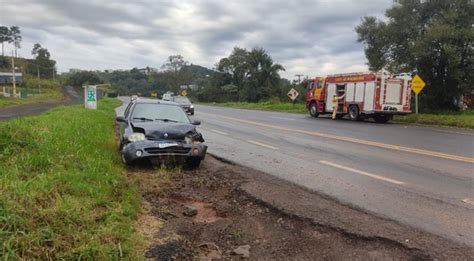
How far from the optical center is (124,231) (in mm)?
4770

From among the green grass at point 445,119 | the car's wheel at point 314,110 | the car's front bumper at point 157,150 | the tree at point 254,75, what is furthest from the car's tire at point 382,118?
the tree at point 254,75

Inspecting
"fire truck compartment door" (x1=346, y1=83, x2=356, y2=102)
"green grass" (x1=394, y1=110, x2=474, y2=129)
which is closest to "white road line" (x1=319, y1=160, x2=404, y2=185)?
"green grass" (x1=394, y1=110, x2=474, y2=129)

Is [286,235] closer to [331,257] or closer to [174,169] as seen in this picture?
[331,257]

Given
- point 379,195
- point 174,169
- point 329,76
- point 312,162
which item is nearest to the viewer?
point 379,195

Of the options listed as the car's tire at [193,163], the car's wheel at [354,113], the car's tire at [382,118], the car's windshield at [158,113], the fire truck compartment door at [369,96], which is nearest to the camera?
the car's tire at [193,163]

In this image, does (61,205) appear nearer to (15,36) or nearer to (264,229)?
(264,229)

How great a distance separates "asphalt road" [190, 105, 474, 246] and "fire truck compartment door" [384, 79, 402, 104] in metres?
10.1

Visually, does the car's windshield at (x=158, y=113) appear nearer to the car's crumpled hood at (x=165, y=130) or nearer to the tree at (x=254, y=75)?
the car's crumpled hood at (x=165, y=130)

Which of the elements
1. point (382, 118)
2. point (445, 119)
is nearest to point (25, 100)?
point (382, 118)

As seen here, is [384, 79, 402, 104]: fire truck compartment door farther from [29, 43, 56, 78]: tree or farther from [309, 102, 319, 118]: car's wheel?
[29, 43, 56, 78]: tree

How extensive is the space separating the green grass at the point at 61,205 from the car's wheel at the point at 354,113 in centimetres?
2092

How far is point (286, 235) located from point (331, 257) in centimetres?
80

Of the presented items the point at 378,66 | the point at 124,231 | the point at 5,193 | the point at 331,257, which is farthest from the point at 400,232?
the point at 378,66

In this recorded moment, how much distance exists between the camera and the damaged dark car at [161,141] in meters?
8.95
